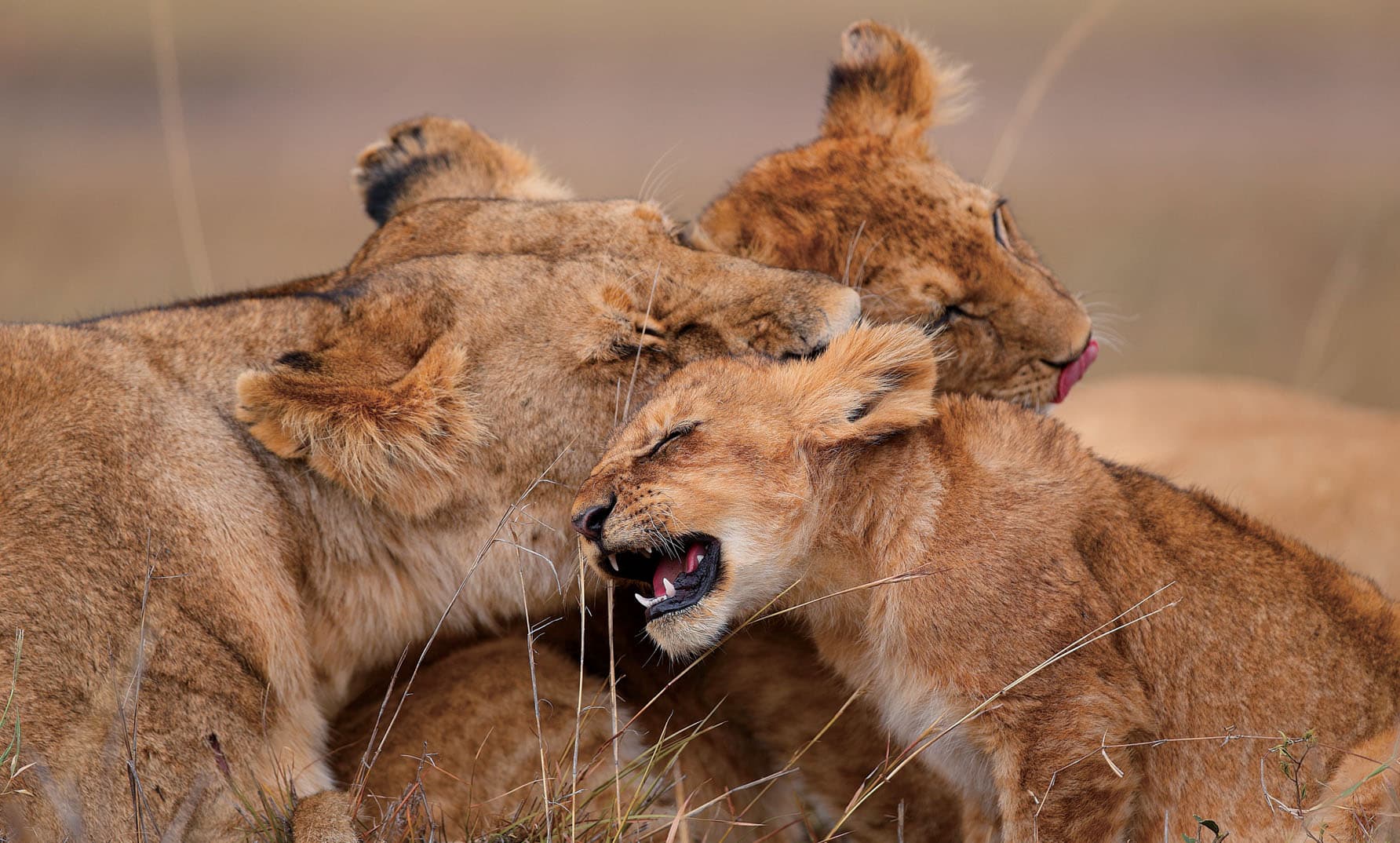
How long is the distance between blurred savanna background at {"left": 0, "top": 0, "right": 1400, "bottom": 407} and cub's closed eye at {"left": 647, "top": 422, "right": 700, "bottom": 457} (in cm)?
731

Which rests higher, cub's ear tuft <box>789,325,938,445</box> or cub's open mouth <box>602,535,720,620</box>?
cub's ear tuft <box>789,325,938,445</box>

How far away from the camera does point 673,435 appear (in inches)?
128

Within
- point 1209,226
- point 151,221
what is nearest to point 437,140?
point 151,221

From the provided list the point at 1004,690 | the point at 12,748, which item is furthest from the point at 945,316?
the point at 12,748

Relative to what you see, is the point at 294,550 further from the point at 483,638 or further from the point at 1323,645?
the point at 1323,645

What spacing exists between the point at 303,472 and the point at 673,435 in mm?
867

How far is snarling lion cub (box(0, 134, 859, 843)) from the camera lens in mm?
2941

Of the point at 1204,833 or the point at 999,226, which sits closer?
the point at 1204,833

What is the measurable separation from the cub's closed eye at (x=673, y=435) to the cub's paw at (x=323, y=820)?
37.8 inches

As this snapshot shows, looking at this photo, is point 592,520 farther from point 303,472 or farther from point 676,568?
point 303,472

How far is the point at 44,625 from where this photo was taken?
9.66ft

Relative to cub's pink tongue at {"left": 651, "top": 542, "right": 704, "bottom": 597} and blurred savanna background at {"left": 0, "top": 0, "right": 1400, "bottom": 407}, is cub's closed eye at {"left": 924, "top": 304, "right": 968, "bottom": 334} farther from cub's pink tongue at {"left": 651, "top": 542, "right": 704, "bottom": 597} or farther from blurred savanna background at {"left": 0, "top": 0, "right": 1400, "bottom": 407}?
blurred savanna background at {"left": 0, "top": 0, "right": 1400, "bottom": 407}

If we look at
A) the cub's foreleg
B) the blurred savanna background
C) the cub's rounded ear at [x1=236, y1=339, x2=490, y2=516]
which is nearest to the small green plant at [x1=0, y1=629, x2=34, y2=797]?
the cub's rounded ear at [x1=236, y1=339, x2=490, y2=516]

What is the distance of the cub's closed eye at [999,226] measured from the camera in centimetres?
411
